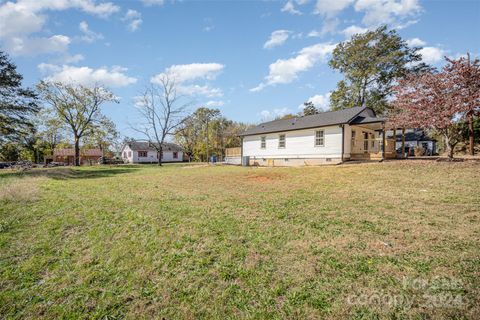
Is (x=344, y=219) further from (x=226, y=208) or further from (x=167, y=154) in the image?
(x=167, y=154)

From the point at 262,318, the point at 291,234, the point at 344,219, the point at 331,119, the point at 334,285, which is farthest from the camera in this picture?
the point at 331,119

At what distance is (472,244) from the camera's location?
368cm

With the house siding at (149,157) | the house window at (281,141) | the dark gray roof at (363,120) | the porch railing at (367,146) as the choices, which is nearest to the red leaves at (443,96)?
the dark gray roof at (363,120)

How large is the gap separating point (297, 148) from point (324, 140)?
265 centimetres

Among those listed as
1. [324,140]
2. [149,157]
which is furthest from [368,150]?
[149,157]

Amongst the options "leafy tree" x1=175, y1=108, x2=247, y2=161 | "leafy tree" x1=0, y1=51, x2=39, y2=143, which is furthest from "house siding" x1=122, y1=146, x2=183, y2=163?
"leafy tree" x1=0, y1=51, x2=39, y2=143

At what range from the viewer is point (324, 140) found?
18.0 meters

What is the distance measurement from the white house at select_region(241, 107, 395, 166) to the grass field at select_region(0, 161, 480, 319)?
10395 millimetres

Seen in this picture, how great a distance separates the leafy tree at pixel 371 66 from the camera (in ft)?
83.3

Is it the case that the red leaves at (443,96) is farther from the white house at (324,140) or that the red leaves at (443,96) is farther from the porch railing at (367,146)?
the porch railing at (367,146)

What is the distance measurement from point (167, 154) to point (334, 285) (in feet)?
184

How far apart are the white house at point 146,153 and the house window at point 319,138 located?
41052mm

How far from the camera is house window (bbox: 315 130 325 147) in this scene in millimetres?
18078

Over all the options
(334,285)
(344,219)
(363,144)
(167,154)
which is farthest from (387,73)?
(167,154)
